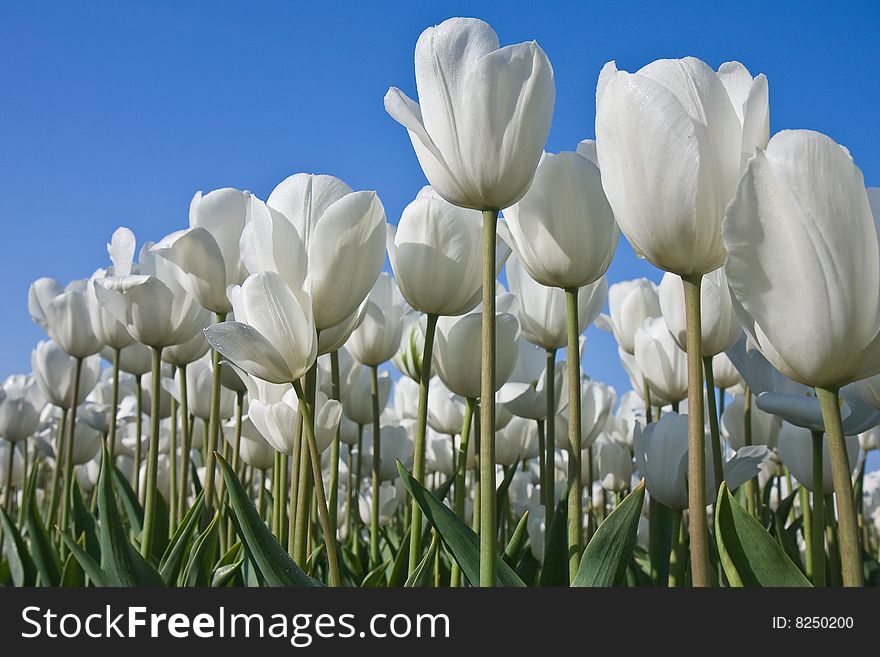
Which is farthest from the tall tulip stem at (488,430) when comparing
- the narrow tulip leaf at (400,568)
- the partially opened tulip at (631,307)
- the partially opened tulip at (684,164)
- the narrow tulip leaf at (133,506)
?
the partially opened tulip at (631,307)

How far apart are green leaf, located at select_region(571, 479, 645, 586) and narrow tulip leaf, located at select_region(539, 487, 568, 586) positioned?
14 centimetres

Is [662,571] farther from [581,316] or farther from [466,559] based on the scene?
[466,559]

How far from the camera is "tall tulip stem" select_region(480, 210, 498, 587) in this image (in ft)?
2.64

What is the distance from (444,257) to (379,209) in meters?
0.18

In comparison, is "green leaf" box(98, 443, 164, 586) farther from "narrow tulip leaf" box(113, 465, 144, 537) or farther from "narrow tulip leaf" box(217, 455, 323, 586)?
"narrow tulip leaf" box(113, 465, 144, 537)

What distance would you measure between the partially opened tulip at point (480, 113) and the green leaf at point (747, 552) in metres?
0.35

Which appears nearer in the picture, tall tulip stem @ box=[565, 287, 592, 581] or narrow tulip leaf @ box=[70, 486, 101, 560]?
tall tulip stem @ box=[565, 287, 592, 581]

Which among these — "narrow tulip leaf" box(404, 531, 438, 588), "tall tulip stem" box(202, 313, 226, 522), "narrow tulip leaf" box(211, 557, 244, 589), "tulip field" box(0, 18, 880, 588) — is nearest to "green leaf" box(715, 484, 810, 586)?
"tulip field" box(0, 18, 880, 588)

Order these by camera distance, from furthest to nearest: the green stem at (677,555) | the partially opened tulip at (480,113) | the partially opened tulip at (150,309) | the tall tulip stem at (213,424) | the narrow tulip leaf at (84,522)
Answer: the narrow tulip leaf at (84,522)
the partially opened tulip at (150,309)
the tall tulip stem at (213,424)
the green stem at (677,555)
the partially opened tulip at (480,113)

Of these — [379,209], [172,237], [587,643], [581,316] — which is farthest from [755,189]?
[172,237]

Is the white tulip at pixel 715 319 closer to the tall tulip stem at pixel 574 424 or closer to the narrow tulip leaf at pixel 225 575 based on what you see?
the tall tulip stem at pixel 574 424

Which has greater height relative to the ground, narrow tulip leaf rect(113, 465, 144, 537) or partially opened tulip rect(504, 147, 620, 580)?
partially opened tulip rect(504, 147, 620, 580)

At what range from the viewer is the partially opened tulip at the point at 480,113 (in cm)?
92

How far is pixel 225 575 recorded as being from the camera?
1.13 metres
